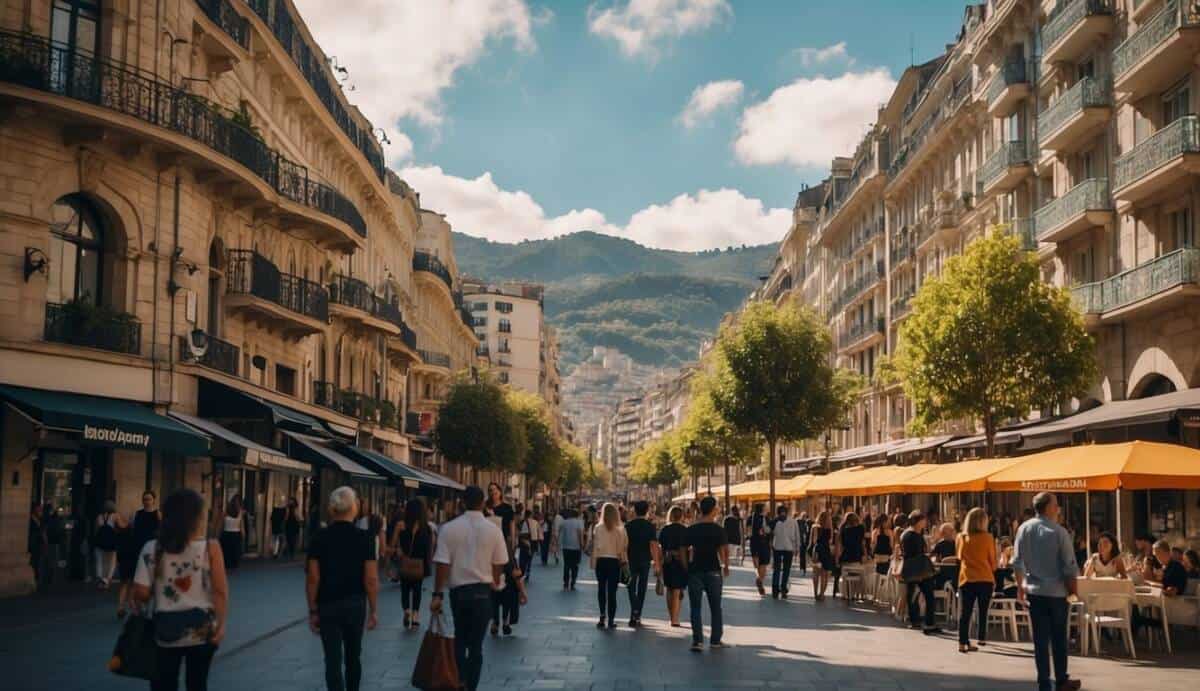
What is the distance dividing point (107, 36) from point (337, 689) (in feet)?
61.1

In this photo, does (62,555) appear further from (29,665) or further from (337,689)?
(337,689)

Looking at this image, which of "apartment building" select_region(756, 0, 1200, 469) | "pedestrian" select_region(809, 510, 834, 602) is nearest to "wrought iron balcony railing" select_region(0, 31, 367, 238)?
"pedestrian" select_region(809, 510, 834, 602)

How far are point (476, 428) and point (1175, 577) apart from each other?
4900 cm

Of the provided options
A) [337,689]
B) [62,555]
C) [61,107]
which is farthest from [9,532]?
[337,689]

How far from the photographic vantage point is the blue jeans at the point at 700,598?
1588 cm

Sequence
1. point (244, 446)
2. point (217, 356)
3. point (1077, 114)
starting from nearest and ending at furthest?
point (244, 446) → point (217, 356) → point (1077, 114)

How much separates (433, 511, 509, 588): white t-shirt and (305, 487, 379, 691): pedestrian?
1.56 m

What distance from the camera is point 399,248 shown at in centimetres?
6225

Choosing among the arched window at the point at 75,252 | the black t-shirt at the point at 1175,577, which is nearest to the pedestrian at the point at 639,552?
the black t-shirt at the point at 1175,577

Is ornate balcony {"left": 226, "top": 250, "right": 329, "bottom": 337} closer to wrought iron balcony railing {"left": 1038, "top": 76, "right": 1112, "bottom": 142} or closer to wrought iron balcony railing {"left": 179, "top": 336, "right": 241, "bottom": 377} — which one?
wrought iron balcony railing {"left": 179, "top": 336, "right": 241, "bottom": 377}

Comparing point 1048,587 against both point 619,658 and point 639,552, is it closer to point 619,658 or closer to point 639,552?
point 619,658

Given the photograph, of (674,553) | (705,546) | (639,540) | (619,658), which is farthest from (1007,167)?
(619,658)

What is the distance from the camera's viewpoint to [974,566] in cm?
1619

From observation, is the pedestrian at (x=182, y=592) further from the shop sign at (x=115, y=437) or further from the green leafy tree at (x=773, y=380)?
the green leafy tree at (x=773, y=380)
